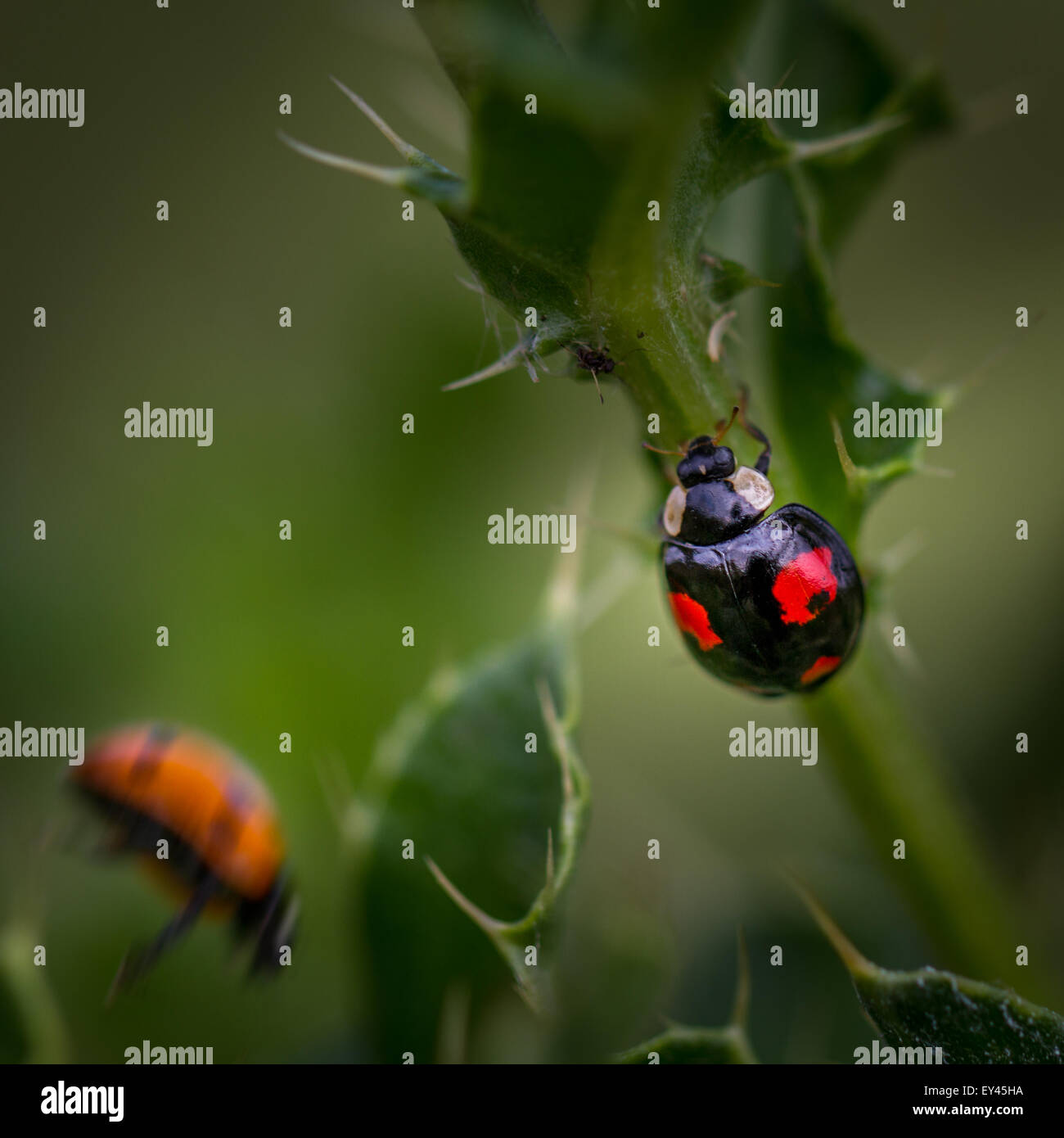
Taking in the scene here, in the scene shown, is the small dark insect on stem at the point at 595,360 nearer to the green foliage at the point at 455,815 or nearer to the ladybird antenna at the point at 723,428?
the ladybird antenna at the point at 723,428

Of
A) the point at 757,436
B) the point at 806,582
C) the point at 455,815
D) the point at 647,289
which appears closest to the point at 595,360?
the point at 647,289

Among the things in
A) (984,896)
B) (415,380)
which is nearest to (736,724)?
(984,896)

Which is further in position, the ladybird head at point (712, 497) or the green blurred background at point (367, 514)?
the green blurred background at point (367, 514)

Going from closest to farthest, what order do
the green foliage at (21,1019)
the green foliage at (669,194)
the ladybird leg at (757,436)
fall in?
the green foliage at (669,194) → the ladybird leg at (757,436) → the green foliage at (21,1019)

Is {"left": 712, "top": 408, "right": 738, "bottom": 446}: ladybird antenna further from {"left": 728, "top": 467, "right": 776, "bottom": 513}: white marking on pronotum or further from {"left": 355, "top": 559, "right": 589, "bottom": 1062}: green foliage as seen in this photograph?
{"left": 355, "top": 559, "right": 589, "bottom": 1062}: green foliage

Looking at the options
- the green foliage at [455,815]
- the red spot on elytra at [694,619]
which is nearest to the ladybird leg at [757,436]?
the red spot on elytra at [694,619]

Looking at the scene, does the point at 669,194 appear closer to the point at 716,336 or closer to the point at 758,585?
the point at 716,336
